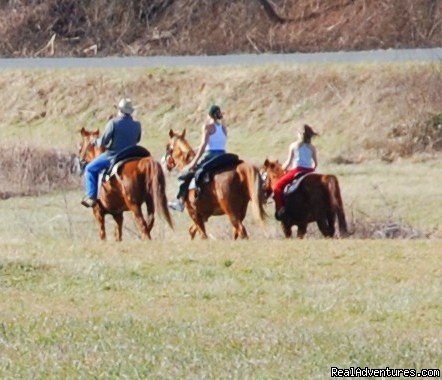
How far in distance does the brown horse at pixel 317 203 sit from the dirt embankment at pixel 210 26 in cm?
2758

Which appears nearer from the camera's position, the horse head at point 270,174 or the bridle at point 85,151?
the horse head at point 270,174

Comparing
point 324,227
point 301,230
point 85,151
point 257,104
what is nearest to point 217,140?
point 301,230

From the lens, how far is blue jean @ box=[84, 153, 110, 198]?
22.0 m

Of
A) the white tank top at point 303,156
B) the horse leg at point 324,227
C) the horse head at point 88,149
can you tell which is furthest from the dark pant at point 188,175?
the horse head at point 88,149

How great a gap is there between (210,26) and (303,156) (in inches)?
1252

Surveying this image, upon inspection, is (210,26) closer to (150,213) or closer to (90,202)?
(90,202)

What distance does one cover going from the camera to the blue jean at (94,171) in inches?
866

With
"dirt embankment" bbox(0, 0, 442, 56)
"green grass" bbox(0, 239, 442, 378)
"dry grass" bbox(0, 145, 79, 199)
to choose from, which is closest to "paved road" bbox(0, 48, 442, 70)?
"dirt embankment" bbox(0, 0, 442, 56)

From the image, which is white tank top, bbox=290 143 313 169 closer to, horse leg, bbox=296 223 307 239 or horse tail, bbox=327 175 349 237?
horse tail, bbox=327 175 349 237

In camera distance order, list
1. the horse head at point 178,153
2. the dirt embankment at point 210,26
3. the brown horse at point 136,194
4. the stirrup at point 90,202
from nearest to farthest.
Result: the brown horse at point 136,194
the stirrup at point 90,202
the horse head at point 178,153
the dirt embankment at point 210,26

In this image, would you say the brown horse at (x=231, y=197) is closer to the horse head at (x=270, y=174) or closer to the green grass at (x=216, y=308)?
the horse head at (x=270, y=174)

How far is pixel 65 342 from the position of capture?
37.7ft

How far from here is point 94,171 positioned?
72.3 ft

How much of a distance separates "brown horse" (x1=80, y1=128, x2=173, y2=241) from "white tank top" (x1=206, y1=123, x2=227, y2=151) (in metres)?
0.90
